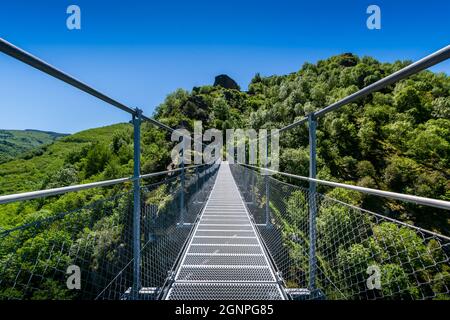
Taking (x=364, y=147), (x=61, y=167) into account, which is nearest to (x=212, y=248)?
(x=364, y=147)

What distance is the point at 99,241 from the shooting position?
1.31m

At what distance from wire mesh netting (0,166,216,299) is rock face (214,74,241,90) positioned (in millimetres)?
99824

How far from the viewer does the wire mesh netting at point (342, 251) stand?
121cm

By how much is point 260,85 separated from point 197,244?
97.8 m

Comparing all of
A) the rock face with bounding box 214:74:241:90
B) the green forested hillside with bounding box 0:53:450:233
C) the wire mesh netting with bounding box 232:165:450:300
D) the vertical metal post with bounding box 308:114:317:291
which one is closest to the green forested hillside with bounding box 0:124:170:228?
the green forested hillside with bounding box 0:53:450:233

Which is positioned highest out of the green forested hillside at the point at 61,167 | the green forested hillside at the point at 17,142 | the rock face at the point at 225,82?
the rock face at the point at 225,82

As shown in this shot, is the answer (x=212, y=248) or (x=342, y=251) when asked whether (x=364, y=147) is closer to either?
(x=212, y=248)

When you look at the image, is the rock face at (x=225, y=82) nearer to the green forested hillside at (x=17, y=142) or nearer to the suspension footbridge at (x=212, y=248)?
the green forested hillside at (x=17, y=142)

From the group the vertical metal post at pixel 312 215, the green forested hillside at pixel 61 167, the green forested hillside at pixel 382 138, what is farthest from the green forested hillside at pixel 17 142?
the vertical metal post at pixel 312 215

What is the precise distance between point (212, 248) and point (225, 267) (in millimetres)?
495

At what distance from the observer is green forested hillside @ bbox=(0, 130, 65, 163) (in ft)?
174

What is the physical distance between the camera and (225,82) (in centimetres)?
9881

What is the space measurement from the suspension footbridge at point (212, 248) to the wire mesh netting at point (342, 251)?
12 millimetres

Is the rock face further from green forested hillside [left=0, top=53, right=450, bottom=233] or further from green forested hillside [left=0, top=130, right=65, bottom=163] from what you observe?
green forested hillside [left=0, top=130, right=65, bottom=163]
